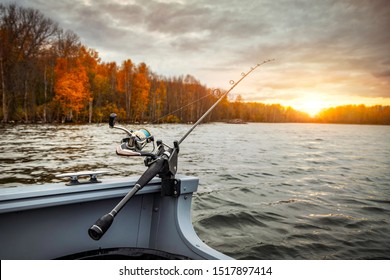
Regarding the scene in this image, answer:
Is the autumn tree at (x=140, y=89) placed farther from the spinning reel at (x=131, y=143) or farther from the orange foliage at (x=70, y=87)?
the spinning reel at (x=131, y=143)

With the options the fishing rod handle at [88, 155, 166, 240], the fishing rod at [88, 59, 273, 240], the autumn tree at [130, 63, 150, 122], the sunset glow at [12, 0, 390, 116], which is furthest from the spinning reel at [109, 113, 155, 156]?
the autumn tree at [130, 63, 150, 122]

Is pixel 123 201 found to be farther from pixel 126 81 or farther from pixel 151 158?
pixel 126 81

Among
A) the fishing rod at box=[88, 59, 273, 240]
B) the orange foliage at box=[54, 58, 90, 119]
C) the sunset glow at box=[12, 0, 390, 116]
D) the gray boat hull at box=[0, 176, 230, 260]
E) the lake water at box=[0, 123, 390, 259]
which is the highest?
the orange foliage at box=[54, 58, 90, 119]

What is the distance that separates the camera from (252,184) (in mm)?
7016

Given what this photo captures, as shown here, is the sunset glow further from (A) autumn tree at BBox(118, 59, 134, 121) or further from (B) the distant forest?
(A) autumn tree at BBox(118, 59, 134, 121)

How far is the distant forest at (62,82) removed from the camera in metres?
18.0

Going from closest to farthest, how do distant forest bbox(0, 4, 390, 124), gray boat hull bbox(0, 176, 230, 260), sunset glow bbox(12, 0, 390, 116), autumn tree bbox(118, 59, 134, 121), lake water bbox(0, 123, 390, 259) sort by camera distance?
gray boat hull bbox(0, 176, 230, 260) < lake water bbox(0, 123, 390, 259) < sunset glow bbox(12, 0, 390, 116) < distant forest bbox(0, 4, 390, 124) < autumn tree bbox(118, 59, 134, 121)

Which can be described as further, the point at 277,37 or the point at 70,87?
the point at 70,87

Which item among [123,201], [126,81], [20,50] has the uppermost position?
[126,81]

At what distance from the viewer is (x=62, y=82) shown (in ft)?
93.3

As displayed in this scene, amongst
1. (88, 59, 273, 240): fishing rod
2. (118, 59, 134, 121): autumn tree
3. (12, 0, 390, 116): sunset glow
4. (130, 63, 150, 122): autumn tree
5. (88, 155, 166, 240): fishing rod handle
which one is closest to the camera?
(88, 155, 166, 240): fishing rod handle

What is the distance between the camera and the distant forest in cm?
1798

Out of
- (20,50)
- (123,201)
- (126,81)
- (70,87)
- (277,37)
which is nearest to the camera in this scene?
(123,201)

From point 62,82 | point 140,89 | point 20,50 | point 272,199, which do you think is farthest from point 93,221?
point 140,89
